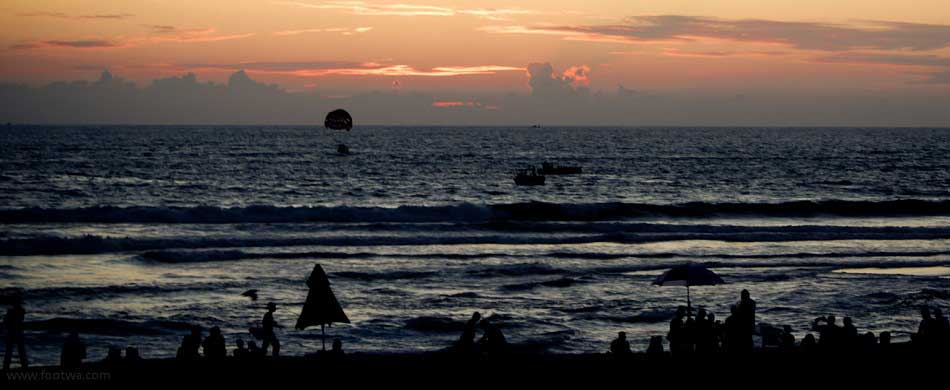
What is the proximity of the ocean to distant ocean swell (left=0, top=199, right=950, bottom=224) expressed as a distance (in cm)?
23

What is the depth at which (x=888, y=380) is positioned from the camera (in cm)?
1684

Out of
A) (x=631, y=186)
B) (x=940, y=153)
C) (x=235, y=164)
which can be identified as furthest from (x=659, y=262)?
(x=940, y=153)

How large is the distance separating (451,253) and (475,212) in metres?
19.7

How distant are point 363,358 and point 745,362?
6.87 metres

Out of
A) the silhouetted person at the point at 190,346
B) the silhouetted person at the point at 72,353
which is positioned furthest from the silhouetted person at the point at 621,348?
the silhouetted person at the point at 72,353

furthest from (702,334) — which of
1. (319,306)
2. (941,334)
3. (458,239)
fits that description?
(458,239)

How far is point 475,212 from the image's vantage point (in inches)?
2340

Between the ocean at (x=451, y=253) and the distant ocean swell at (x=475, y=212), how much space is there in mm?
235

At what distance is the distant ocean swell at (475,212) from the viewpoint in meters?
54.1

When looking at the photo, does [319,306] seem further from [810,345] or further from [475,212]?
[475,212]

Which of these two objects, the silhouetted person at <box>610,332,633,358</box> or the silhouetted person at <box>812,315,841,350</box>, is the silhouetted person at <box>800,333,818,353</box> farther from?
the silhouetted person at <box>610,332,633,358</box>

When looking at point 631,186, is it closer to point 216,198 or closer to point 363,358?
point 216,198

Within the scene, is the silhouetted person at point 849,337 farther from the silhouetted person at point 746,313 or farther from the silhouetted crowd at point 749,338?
the silhouetted person at point 746,313

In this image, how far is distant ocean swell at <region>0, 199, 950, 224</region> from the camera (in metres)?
54.1
